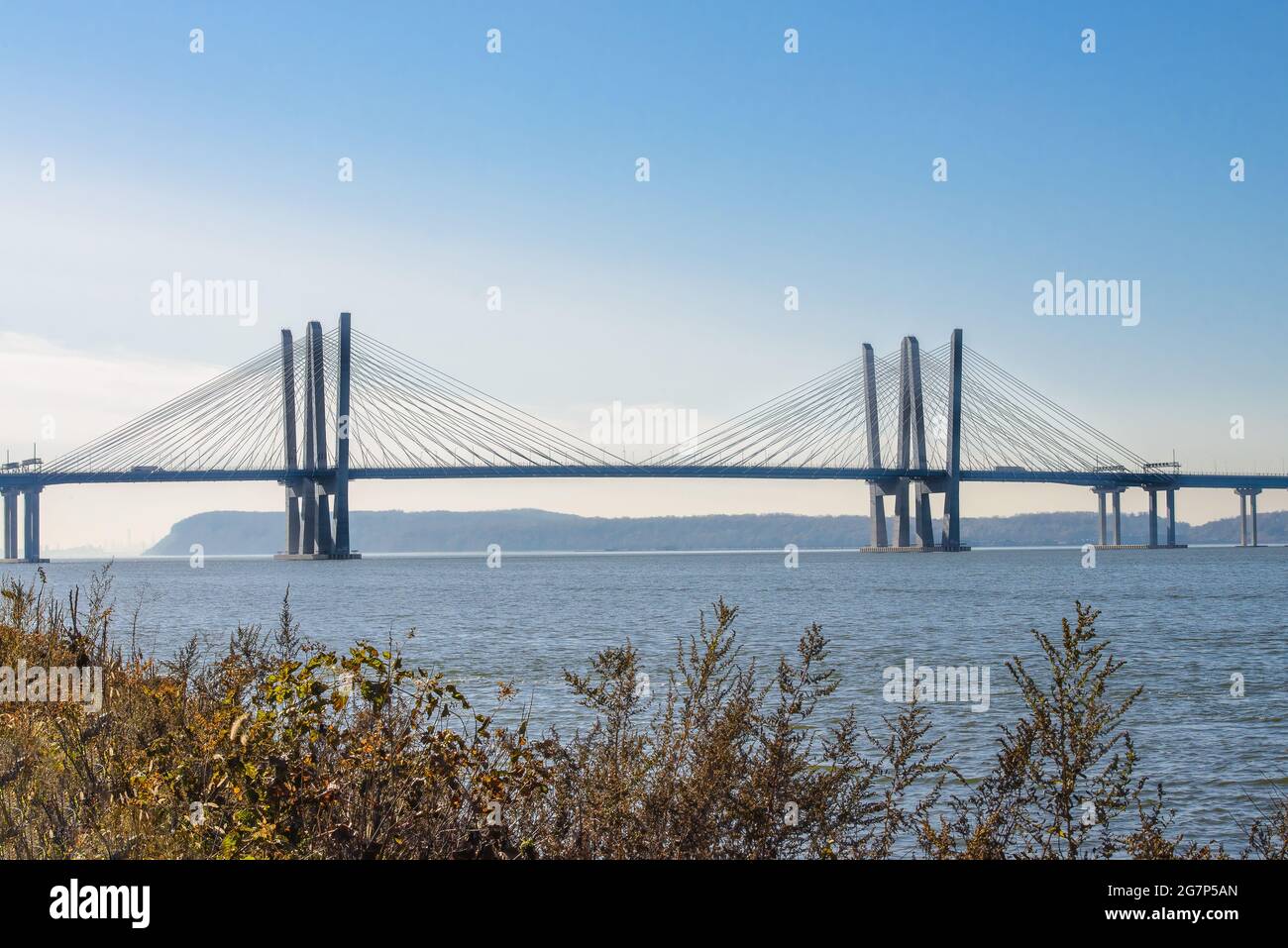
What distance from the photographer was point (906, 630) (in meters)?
31.3

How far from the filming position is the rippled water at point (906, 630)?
13156 millimetres

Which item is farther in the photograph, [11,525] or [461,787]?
[11,525]

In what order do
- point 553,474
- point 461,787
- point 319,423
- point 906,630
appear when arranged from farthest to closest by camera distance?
point 319,423 < point 553,474 < point 906,630 < point 461,787

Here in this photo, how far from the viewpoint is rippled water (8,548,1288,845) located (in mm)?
13156

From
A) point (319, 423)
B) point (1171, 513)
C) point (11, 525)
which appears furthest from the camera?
Result: point (1171, 513)

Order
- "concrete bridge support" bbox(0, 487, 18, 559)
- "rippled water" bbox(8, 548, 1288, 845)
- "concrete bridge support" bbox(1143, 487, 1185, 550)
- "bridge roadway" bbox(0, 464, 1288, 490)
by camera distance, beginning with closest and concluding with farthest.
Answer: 1. "rippled water" bbox(8, 548, 1288, 845)
2. "bridge roadway" bbox(0, 464, 1288, 490)
3. "concrete bridge support" bbox(0, 487, 18, 559)
4. "concrete bridge support" bbox(1143, 487, 1185, 550)

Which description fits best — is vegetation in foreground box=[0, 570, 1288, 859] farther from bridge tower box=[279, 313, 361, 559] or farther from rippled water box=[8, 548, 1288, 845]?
bridge tower box=[279, 313, 361, 559]

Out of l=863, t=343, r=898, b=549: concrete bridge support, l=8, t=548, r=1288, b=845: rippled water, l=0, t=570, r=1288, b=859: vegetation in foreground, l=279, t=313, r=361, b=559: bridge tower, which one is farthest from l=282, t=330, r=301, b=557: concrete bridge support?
l=0, t=570, r=1288, b=859: vegetation in foreground

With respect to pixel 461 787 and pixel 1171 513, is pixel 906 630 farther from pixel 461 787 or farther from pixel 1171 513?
Answer: pixel 1171 513

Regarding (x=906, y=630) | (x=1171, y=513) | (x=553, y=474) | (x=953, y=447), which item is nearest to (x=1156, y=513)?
(x=1171, y=513)
